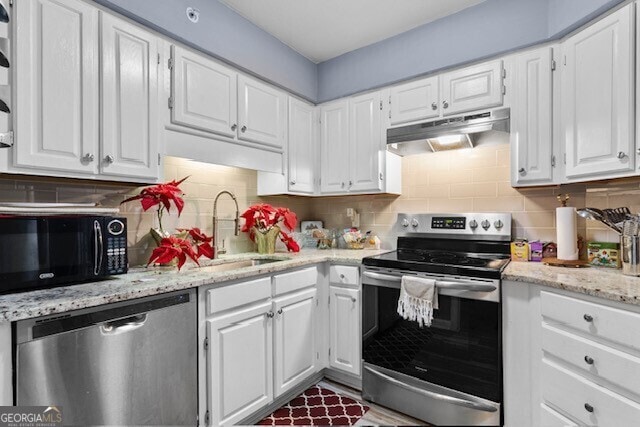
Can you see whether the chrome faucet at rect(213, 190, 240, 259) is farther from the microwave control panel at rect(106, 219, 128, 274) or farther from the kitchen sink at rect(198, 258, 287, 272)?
the microwave control panel at rect(106, 219, 128, 274)

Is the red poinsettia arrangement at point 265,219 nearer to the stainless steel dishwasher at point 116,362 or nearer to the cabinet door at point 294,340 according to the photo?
the cabinet door at point 294,340

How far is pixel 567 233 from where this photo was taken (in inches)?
77.6

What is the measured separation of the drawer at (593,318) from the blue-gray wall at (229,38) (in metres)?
2.23

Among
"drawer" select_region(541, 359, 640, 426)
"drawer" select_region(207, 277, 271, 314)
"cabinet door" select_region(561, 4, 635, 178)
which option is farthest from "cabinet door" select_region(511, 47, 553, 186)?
"drawer" select_region(207, 277, 271, 314)

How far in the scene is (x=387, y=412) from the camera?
6.86 ft

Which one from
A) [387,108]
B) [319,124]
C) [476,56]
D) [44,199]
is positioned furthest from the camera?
[319,124]

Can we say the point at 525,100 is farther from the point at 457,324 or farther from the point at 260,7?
the point at 260,7

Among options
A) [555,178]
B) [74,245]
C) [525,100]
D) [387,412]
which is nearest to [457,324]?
[387,412]

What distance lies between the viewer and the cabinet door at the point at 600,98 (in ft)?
5.30

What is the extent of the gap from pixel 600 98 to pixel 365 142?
144 centimetres

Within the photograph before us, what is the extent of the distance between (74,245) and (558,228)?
8.25 feet

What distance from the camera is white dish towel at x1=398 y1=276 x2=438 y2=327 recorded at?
1.89 meters

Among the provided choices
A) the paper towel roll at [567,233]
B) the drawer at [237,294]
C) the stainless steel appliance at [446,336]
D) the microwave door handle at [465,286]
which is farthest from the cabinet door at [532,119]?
the drawer at [237,294]

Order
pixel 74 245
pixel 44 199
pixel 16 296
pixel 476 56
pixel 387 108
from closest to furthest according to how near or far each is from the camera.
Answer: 1. pixel 16 296
2. pixel 74 245
3. pixel 44 199
4. pixel 476 56
5. pixel 387 108
